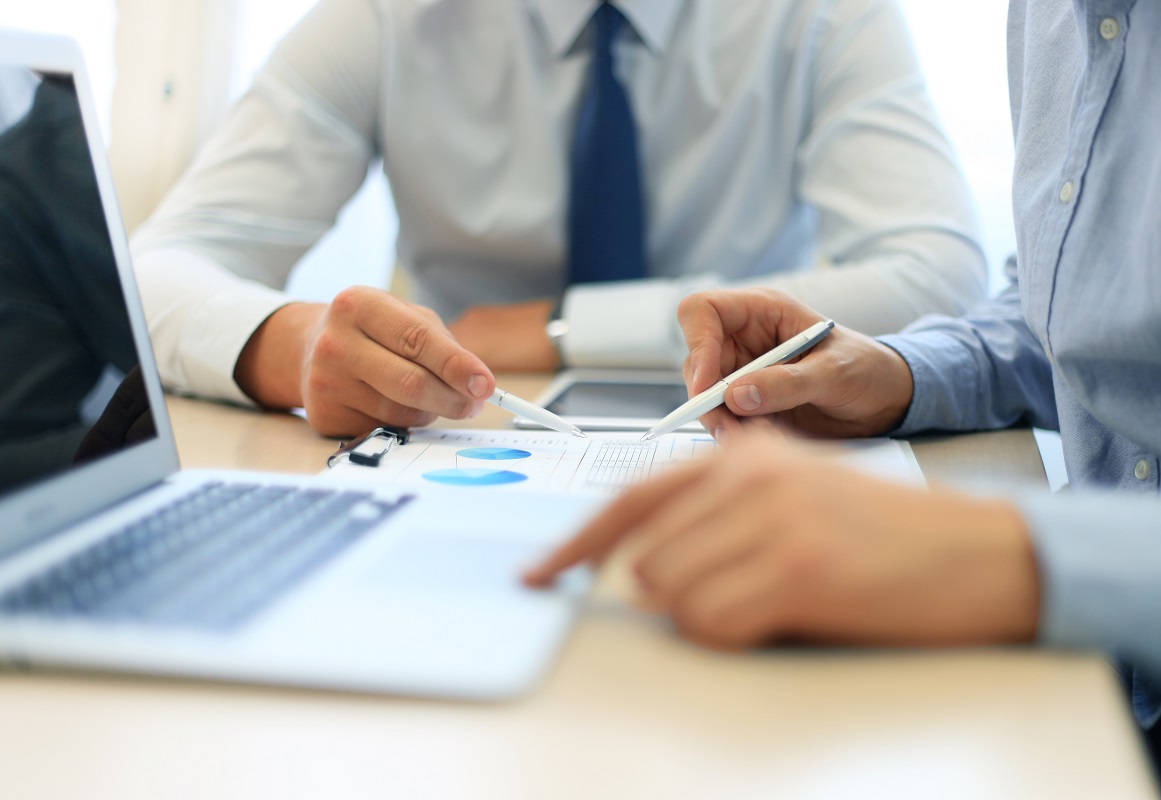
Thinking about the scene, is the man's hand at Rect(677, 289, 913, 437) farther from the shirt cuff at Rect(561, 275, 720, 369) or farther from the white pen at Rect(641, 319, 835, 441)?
the shirt cuff at Rect(561, 275, 720, 369)

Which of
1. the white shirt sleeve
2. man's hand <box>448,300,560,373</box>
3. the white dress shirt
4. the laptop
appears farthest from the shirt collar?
the laptop

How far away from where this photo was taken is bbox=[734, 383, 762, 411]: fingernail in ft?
2.12

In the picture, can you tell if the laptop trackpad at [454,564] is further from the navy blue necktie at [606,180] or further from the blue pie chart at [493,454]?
the navy blue necktie at [606,180]

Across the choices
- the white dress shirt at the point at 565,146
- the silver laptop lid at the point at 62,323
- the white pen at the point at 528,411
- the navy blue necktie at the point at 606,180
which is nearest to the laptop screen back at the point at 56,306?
the silver laptop lid at the point at 62,323

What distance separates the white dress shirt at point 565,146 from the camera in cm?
115

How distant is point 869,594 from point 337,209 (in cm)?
113

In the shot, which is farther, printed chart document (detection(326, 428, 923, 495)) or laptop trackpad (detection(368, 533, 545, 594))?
printed chart document (detection(326, 428, 923, 495))

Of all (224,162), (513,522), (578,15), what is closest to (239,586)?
(513,522)

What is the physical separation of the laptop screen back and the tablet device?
0.33 m

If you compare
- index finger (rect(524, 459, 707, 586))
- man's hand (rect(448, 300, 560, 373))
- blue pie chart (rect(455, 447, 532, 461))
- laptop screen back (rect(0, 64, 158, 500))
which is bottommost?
man's hand (rect(448, 300, 560, 373))

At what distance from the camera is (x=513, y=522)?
48cm

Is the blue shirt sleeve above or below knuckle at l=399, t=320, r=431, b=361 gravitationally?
below

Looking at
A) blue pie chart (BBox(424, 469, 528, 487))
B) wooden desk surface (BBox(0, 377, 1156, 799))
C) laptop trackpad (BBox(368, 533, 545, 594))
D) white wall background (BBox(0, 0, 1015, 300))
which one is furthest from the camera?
white wall background (BBox(0, 0, 1015, 300))

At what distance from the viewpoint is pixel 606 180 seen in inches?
48.8
